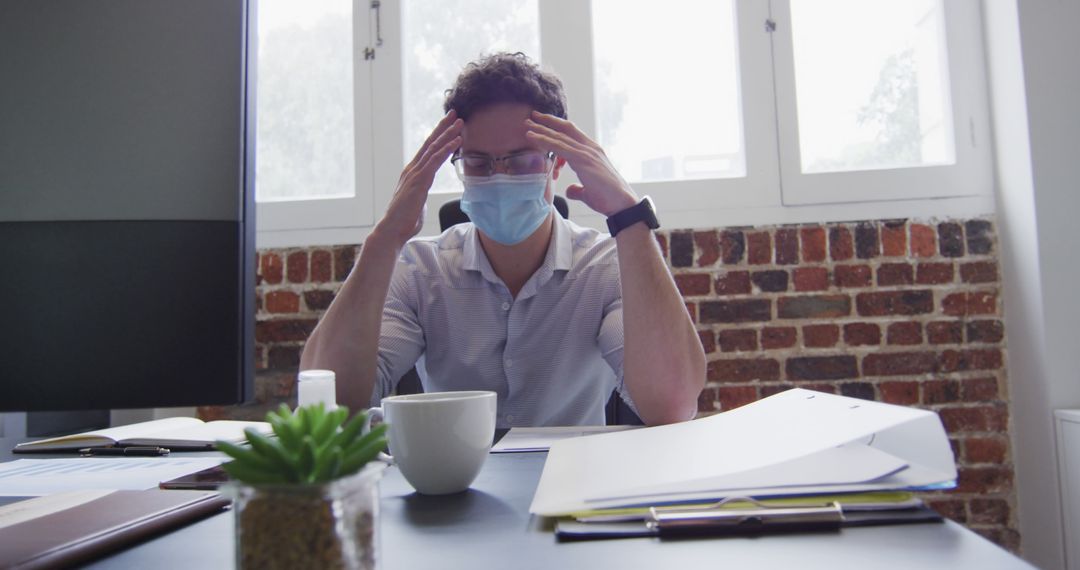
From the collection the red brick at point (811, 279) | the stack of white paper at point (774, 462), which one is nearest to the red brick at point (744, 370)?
the red brick at point (811, 279)

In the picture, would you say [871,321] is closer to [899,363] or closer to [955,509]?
[899,363]

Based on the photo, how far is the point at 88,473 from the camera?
0.74 meters

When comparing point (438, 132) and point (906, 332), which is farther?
point (906, 332)

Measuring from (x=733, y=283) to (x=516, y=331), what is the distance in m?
0.79

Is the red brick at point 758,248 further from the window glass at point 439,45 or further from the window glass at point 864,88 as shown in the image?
the window glass at point 439,45

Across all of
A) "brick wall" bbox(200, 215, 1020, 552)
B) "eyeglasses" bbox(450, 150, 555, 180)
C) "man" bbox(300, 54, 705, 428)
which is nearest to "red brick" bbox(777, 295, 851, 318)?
"brick wall" bbox(200, 215, 1020, 552)

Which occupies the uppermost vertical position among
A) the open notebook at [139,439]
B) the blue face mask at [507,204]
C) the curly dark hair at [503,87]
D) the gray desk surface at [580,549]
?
the curly dark hair at [503,87]

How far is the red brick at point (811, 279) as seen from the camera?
1878 millimetres

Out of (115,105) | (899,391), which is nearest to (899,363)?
(899,391)

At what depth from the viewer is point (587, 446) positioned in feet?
2.33

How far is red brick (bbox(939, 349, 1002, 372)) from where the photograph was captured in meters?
1.83

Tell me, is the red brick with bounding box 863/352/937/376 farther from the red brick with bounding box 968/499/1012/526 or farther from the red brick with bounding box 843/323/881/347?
the red brick with bounding box 968/499/1012/526

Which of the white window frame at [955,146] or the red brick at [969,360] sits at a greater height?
the white window frame at [955,146]

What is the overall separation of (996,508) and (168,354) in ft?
6.70
